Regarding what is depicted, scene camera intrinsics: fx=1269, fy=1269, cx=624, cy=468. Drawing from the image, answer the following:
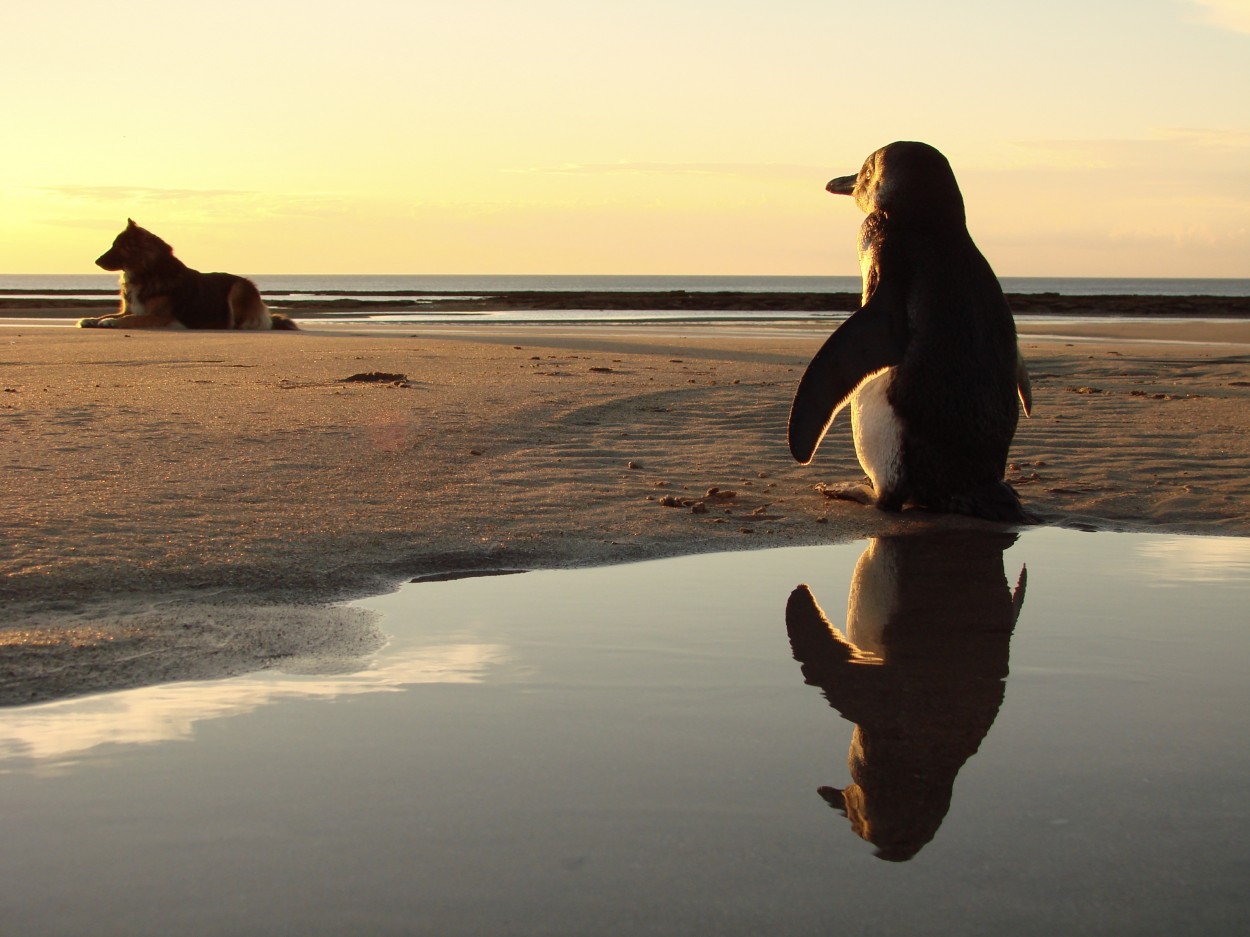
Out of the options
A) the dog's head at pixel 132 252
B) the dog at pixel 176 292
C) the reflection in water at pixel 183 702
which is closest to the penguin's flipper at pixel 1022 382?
the reflection in water at pixel 183 702

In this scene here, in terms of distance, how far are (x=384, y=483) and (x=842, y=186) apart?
11.8ft

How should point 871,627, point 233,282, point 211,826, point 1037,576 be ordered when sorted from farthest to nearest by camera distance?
point 233,282
point 1037,576
point 871,627
point 211,826

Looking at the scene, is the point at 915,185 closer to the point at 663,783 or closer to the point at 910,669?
the point at 910,669

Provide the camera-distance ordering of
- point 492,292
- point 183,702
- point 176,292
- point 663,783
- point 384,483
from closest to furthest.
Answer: point 663,783
point 183,702
point 384,483
point 176,292
point 492,292

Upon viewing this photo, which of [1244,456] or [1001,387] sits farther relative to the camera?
[1244,456]

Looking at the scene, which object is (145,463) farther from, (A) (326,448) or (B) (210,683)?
(B) (210,683)

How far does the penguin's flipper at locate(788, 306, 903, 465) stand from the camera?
244 inches

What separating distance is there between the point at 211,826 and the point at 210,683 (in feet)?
3.11

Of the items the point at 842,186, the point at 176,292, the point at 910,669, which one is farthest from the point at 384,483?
the point at 176,292

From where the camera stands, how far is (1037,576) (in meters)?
4.94

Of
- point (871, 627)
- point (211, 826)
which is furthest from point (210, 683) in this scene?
point (871, 627)

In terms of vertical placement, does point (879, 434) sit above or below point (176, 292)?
below

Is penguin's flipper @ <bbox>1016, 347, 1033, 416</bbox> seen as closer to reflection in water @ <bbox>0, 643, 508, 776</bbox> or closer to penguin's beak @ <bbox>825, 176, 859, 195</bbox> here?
penguin's beak @ <bbox>825, 176, 859, 195</bbox>

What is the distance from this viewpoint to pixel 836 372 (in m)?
6.21
